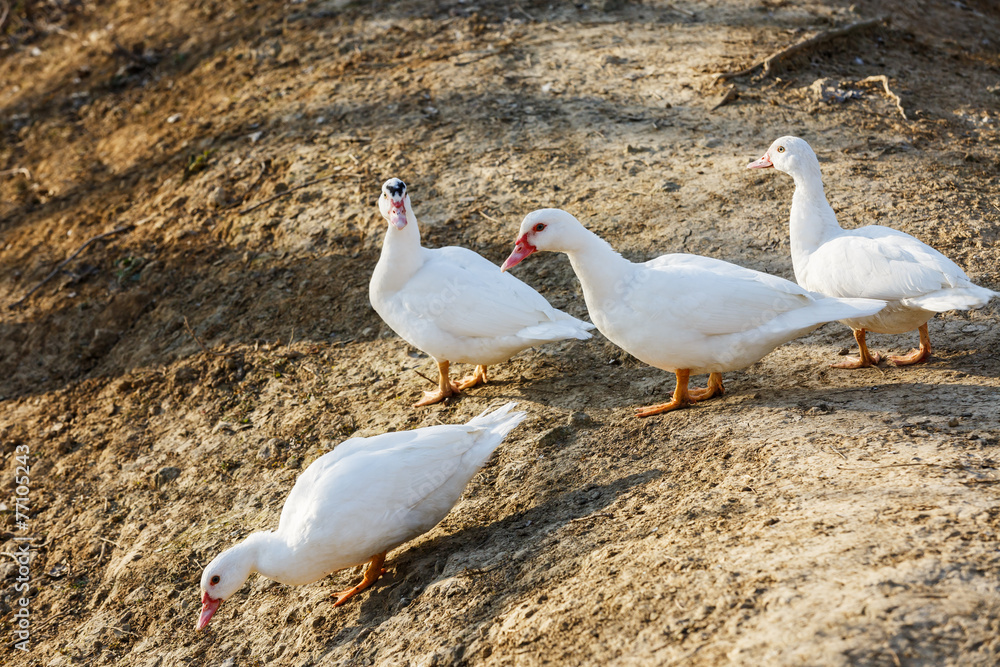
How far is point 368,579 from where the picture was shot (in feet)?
13.7

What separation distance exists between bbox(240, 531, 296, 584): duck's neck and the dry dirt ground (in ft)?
1.07

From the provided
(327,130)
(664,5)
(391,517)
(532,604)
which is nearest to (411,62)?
(327,130)

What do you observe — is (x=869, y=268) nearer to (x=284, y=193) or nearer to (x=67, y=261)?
(x=284, y=193)

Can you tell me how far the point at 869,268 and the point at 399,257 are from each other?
289cm

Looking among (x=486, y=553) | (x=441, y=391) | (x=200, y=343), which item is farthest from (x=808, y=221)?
(x=200, y=343)

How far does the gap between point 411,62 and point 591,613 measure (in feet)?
23.6

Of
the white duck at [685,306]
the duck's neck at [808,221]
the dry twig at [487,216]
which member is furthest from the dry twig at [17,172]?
the duck's neck at [808,221]

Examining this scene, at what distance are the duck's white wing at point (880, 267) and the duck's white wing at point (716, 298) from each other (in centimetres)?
43

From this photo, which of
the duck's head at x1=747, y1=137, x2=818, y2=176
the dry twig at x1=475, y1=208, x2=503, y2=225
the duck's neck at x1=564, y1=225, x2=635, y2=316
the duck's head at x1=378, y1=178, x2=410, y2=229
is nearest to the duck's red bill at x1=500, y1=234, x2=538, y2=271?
the duck's neck at x1=564, y1=225, x2=635, y2=316

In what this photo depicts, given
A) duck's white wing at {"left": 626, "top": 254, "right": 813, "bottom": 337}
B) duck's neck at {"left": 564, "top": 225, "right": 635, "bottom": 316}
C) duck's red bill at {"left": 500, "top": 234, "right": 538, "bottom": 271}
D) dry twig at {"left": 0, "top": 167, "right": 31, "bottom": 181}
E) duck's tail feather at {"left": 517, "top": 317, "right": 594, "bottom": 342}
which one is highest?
dry twig at {"left": 0, "top": 167, "right": 31, "bottom": 181}

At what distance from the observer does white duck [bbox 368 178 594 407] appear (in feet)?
16.4

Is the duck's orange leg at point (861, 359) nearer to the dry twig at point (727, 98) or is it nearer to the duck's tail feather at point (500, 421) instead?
the duck's tail feather at point (500, 421)

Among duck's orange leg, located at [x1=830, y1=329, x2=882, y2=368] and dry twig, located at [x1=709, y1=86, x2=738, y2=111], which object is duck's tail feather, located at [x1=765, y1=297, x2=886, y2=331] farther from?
dry twig, located at [x1=709, y1=86, x2=738, y2=111]

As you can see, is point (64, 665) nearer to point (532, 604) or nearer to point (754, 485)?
point (532, 604)
